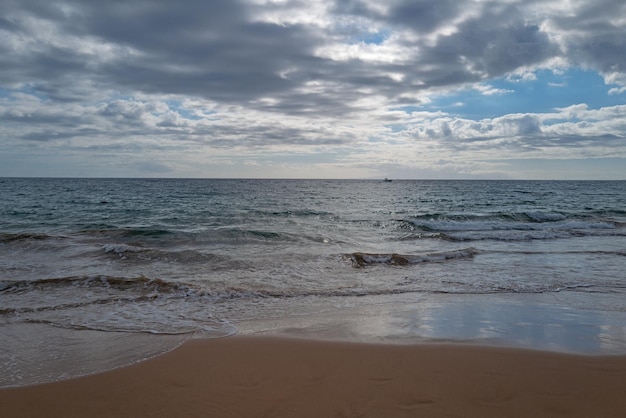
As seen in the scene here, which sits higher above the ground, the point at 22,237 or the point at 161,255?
the point at 22,237

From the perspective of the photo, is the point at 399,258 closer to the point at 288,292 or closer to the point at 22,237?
the point at 288,292

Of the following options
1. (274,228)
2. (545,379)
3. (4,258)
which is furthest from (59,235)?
(545,379)

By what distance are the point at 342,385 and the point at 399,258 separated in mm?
9049

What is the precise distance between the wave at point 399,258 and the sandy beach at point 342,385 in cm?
713

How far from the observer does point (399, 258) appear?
1311cm

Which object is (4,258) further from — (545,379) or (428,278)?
(545,379)

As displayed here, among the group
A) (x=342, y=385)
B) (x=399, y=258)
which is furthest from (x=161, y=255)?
(x=342, y=385)

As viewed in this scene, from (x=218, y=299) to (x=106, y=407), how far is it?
14.2 feet

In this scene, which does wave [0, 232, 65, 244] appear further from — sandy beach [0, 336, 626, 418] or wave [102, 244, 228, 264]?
sandy beach [0, 336, 626, 418]

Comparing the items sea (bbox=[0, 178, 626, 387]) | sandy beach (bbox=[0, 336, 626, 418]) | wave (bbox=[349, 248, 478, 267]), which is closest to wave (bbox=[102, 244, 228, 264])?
sea (bbox=[0, 178, 626, 387])

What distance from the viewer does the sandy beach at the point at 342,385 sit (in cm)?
395

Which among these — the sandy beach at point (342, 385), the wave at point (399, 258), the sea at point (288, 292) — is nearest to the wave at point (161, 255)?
the sea at point (288, 292)

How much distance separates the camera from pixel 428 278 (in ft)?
34.3

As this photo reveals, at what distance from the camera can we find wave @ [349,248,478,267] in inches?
502
